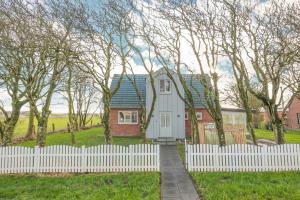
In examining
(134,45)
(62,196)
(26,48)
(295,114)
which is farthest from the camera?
(295,114)

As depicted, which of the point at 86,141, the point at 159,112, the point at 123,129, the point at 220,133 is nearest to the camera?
the point at 220,133

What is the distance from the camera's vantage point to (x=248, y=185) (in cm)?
816

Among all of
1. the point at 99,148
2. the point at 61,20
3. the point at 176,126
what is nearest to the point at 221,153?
the point at 99,148

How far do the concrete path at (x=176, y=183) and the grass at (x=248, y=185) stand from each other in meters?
0.29

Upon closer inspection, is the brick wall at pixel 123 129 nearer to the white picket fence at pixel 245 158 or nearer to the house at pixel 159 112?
the house at pixel 159 112

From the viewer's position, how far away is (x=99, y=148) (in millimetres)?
10711

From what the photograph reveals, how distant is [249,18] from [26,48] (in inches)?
428

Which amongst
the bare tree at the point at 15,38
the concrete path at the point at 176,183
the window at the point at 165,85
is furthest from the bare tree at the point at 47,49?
the window at the point at 165,85

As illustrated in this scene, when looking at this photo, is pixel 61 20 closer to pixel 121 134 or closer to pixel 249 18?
pixel 249 18

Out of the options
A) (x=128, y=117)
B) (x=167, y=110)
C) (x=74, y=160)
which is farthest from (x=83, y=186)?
(x=128, y=117)

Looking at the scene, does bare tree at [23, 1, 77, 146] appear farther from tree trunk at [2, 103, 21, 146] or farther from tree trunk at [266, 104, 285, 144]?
tree trunk at [266, 104, 285, 144]

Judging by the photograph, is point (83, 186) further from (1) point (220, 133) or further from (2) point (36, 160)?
(1) point (220, 133)

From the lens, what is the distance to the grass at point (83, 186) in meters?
7.39

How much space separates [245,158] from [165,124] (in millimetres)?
13370
